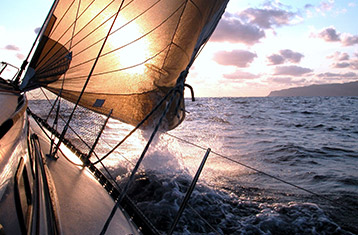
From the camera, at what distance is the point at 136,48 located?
295cm

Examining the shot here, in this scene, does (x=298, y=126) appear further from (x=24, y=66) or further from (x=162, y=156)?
(x=24, y=66)

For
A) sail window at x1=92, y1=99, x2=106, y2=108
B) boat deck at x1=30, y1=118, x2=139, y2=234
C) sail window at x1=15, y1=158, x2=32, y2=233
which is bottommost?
→ boat deck at x1=30, y1=118, x2=139, y2=234

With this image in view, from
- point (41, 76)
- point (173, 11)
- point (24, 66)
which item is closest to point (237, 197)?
point (173, 11)

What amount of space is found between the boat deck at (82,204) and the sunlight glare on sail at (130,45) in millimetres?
1329

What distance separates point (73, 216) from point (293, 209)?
274cm

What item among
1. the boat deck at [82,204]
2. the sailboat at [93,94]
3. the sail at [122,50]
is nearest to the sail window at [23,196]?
the sailboat at [93,94]

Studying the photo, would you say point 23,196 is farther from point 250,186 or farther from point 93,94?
point 250,186

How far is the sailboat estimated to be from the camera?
1386 mm

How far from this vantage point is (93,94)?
3.45 m

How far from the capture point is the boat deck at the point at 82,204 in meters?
1.51

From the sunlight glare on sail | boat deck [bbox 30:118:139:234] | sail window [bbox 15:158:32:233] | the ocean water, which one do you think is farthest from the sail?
sail window [bbox 15:158:32:233]

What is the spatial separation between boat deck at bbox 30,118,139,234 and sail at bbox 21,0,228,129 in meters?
0.94

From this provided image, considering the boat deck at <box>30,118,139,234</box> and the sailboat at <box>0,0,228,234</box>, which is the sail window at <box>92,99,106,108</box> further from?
the boat deck at <box>30,118,139,234</box>

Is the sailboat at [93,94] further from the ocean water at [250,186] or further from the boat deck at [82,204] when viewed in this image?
the ocean water at [250,186]
